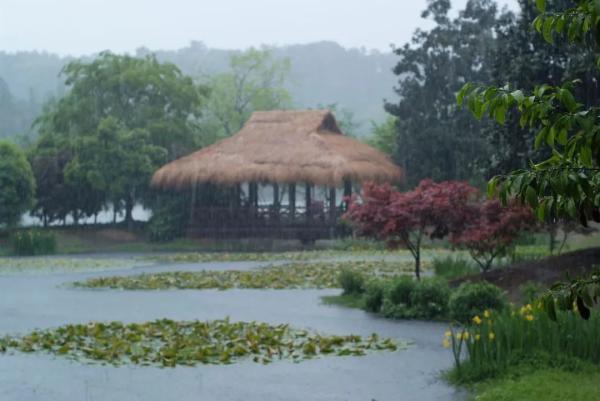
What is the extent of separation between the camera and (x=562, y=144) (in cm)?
305

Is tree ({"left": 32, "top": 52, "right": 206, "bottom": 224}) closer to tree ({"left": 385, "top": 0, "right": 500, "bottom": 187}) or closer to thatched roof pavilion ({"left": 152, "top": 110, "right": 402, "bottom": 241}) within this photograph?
thatched roof pavilion ({"left": 152, "top": 110, "right": 402, "bottom": 241})

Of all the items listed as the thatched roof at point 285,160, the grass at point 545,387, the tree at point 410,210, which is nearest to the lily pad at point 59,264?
the thatched roof at point 285,160

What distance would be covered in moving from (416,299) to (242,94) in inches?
1503

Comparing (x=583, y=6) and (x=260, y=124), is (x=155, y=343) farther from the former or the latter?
(x=260, y=124)

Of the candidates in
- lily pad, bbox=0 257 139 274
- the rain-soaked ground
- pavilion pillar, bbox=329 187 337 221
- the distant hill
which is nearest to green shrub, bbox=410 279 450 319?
the rain-soaked ground

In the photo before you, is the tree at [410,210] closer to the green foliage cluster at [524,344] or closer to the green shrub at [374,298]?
the green shrub at [374,298]

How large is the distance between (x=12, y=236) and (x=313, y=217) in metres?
10.1

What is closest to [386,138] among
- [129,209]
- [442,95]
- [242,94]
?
[442,95]

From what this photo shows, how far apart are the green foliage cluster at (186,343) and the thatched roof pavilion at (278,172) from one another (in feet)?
62.9

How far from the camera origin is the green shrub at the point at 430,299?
39.1 ft

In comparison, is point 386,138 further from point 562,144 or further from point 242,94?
point 562,144

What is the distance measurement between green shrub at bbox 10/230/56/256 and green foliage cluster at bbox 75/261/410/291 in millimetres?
10436

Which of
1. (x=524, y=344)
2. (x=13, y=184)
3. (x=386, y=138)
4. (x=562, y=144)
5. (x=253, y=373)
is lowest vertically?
(x=253, y=373)

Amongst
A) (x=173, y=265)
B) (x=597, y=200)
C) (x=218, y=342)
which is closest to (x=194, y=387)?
(x=218, y=342)
